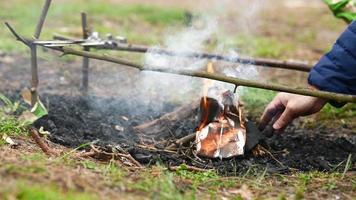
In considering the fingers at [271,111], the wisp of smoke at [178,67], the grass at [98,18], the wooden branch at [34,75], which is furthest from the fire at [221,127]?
the grass at [98,18]

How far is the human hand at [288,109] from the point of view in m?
3.47

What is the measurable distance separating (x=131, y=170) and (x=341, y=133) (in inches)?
73.9

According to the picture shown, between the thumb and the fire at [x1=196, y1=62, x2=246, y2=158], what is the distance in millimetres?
216

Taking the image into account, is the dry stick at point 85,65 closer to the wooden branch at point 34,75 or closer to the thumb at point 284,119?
the wooden branch at point 34,75

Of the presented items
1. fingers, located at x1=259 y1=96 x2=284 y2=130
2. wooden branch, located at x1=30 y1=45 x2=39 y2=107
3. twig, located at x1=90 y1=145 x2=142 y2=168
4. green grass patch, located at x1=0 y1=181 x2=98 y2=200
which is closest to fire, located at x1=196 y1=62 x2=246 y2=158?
fingers, located at x1=259 y1=96 x2=284 y2=130

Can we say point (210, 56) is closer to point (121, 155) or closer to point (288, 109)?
point (288, 109)

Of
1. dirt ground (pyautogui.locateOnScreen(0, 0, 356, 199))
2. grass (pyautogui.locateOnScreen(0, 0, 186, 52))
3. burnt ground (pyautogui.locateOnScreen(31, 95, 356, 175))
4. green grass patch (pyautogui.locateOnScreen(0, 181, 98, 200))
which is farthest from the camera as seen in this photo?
grass (pyautogui.locateOnScreen(0, 0, 186, 52))

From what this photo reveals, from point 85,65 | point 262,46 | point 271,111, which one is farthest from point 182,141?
point 262,46

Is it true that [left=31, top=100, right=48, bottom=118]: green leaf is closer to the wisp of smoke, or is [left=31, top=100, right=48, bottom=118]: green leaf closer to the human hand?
the wisp of smoke

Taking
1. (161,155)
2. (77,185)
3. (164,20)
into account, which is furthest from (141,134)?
(164,20)

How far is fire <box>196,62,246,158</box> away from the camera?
3471mm

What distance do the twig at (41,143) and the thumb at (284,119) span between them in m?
1.39

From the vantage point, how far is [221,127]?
358 cm

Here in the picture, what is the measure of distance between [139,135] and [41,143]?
0.86 m
